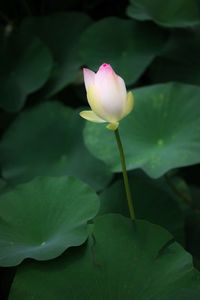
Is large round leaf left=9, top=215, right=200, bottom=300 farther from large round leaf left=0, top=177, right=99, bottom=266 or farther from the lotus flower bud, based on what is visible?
the lotus flower bud

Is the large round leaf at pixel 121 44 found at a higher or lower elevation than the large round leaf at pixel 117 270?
lower

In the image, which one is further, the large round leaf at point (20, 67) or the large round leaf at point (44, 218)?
the large round leaf at point (20, 67)

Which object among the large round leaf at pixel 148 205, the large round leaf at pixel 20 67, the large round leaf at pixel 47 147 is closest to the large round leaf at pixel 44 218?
the large round leaf at pixel 148 205

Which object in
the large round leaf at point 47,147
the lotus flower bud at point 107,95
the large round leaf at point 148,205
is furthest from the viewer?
the large round leaf at point 47,147

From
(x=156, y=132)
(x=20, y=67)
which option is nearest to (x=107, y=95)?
(x=156, y=132)

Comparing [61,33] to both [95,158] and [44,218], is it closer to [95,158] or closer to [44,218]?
[95,158]

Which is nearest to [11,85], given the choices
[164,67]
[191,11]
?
[164,67]

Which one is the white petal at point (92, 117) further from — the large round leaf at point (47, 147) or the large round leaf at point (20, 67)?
the large round leaf at point (20, 67)

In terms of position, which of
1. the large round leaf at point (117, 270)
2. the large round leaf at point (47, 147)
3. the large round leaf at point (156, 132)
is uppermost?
the large round leaf at point (117, 270)

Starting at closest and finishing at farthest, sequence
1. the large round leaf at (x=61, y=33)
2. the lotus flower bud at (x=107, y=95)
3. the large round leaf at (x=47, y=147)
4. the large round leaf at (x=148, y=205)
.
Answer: the lotus flower bud at (x=107, y=95) → the large round leaf at (x=148, y=205) → the large round leaf at (x=47, y=147) → the large round leaf at (x=61, y=33)
